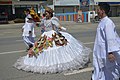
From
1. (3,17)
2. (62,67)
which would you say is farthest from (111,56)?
(3,17)

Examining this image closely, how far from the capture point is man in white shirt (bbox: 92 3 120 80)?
192 inches

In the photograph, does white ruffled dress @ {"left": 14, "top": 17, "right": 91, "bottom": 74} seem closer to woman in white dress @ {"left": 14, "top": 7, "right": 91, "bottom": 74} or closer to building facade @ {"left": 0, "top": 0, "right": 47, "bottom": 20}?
woman in white dress @ {"left": 14, "top": 7, "right": 91, "bottom": 74}

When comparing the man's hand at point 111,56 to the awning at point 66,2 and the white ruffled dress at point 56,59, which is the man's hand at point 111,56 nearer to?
the white ruffled dress at point 56,59

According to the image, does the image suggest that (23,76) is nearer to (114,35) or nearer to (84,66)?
(84,66)

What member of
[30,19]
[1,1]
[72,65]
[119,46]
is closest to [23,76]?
[72,65]

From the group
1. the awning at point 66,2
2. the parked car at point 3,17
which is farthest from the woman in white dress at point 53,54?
the awning at point 66,2

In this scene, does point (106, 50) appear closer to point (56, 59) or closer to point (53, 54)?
point (56, 59)

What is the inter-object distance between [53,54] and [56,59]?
214mm

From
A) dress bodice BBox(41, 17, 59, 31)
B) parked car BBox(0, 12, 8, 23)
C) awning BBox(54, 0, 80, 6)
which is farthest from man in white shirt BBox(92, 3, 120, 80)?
awning BBox(54, 0, 80, 6)

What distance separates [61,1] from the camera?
6638cm

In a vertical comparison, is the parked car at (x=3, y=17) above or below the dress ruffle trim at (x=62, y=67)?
above

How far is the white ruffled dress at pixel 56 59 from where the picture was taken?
26.2ft

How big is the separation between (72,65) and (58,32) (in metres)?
1.36

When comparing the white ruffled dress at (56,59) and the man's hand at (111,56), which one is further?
the white ruffled dress at (56,59)
